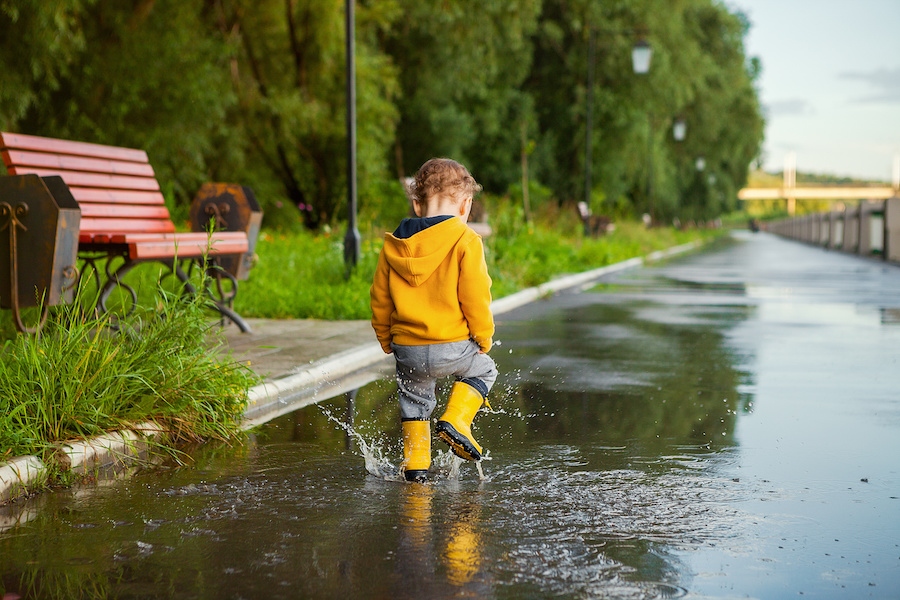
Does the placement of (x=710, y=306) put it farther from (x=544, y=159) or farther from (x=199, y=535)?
(x=544, y=159)

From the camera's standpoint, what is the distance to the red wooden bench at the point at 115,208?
8844 mm

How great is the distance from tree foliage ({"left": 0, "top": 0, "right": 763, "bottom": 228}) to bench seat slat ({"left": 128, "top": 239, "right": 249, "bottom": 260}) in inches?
329

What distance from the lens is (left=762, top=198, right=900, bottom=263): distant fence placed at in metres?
34.4

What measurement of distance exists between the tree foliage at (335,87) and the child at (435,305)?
1319 centimetres

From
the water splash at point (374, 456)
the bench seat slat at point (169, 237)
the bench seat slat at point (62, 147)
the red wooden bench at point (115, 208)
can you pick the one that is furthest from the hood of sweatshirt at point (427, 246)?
the bench seat slat at point (62, 147)

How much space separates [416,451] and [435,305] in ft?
2.25

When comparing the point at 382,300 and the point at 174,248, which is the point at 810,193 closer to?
the point at 174,248

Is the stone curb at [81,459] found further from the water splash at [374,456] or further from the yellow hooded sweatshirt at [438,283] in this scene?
the yellow hooded sweatshirt at [438,283]

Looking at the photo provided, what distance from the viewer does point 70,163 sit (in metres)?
9.62

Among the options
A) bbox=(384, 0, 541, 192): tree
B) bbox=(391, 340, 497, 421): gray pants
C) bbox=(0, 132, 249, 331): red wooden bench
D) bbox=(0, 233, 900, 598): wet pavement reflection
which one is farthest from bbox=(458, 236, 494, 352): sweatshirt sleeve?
bbox=(384, 0, 541, 192): tree

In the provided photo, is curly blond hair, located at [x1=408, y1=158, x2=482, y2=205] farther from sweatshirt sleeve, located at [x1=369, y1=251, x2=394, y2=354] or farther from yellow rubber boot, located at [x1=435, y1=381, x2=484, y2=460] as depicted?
yellow rubber boot, located at [x1=435, y1=381, x2=484, y2=460]

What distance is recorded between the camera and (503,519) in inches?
184

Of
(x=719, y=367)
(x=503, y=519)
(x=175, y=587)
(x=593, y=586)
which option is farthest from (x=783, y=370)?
(x=175, y=587)

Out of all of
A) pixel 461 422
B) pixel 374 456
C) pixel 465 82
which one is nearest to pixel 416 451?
pixel 461 422
